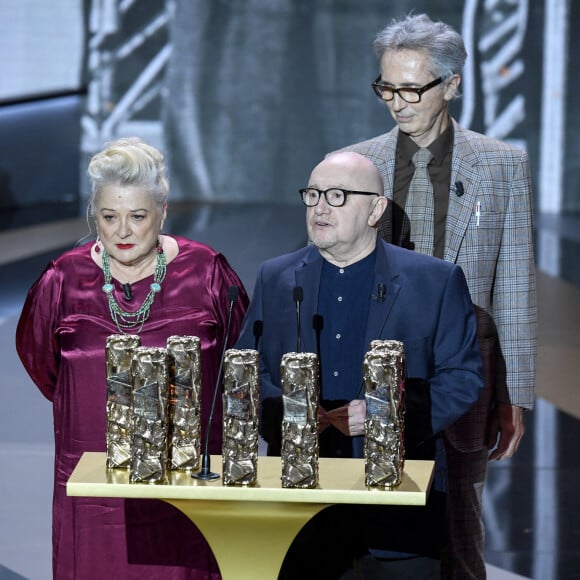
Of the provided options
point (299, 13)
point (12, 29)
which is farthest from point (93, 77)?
point (299, 13)

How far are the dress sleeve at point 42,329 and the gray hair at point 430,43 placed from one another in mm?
1078

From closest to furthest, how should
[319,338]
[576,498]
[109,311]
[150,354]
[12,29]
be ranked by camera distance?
[150,354] < [319,338] < [109,311] < [576,498] < [12,29]

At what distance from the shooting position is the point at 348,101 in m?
15.0

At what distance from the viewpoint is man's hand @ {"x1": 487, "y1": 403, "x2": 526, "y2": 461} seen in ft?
11.1

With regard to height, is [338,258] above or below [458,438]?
above

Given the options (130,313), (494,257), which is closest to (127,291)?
(130,313)

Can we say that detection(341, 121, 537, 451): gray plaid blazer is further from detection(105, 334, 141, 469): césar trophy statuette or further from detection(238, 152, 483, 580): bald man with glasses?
detection(105, 334, 141, 469): césar trophy statuette

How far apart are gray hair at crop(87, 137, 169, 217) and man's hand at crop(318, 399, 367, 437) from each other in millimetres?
806

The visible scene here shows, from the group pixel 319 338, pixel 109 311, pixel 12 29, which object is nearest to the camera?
pixel 319 338

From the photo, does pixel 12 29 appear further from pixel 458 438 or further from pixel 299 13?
pixel 458 438

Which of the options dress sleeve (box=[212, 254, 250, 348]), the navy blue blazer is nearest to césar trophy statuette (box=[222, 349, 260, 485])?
the navy blue blazer

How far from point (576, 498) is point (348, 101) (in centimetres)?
1047

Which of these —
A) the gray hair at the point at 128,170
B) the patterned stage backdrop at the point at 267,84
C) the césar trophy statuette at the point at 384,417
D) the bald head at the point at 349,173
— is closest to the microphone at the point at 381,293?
the bald head at the point at 349,173

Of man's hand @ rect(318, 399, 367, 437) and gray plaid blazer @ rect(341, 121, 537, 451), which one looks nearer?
man's hand @ rect(318, 399, 367, 437)
